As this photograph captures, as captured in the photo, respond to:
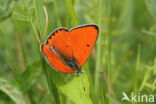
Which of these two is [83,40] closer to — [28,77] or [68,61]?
[68,61]

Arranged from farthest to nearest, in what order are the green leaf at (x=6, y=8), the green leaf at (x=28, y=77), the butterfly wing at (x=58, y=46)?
1. the green leaf at (x=28, y=77)
2. the green leaf at (x=6, y=8)
3. the butterfly wing at (x=58, y=46)

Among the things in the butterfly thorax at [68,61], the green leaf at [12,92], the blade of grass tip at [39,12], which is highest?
the blade of grass tip at [39,12]

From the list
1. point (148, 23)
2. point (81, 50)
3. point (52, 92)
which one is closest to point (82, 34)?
point (81, 50)

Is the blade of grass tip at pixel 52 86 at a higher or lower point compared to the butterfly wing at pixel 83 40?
lower

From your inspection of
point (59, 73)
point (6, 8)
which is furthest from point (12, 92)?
point (6, 8)

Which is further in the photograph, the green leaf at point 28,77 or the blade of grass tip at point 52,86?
the green leaf at point 28,77

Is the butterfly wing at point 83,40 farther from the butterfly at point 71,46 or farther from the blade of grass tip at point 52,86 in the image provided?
the blade of grass tip at point 52,86

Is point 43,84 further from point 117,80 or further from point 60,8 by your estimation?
point 60,8

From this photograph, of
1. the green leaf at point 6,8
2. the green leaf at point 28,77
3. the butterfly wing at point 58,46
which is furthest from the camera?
the green leaf at point 28,77

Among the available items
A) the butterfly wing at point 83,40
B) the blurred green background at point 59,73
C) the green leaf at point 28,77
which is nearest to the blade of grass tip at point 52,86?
the blurred green background at point 59,73
